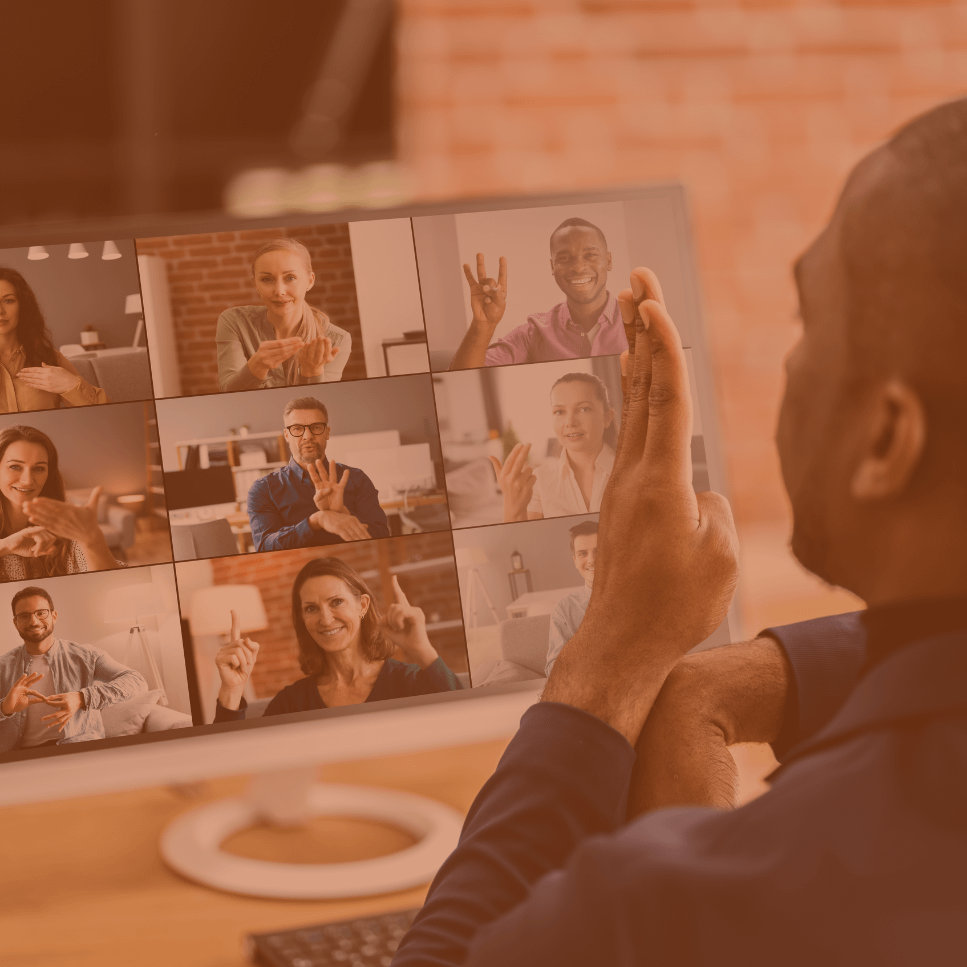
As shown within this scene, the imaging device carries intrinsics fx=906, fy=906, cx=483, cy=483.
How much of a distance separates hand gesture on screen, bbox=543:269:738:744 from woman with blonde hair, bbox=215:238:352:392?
0.24 m

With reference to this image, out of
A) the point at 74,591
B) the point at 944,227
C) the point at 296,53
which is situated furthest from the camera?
the point at 296,53

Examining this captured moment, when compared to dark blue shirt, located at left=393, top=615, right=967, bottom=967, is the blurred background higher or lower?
higher

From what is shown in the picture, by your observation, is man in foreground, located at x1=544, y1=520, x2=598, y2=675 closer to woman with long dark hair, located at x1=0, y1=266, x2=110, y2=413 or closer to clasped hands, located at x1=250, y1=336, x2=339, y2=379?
clasped hands, located at x1=250, y1=336, x2=339, y2=379

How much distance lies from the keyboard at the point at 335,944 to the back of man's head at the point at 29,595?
0.99ft

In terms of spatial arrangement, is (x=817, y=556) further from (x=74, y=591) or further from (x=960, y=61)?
(x=960, y=61)

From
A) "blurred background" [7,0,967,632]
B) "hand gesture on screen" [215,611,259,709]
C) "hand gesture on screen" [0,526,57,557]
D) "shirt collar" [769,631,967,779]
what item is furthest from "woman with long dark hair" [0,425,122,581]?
"blurred background" [7,0,967,632]

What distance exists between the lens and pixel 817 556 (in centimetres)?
42

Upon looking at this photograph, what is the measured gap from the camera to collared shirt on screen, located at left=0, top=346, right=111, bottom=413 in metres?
0.67

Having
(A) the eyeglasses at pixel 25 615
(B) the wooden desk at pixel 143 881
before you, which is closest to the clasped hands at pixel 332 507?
(A) the eyeglasses at pixel 25 615

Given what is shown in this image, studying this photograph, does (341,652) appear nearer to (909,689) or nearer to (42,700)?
(42,700)

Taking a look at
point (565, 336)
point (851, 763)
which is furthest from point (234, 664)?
point (851, 763)

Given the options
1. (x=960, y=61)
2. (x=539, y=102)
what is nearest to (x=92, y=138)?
(x=539, y=102)

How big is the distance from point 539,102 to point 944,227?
1898mm

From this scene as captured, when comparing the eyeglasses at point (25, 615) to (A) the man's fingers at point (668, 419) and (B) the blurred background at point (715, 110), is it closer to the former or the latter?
(A) the man's fingers at point (668, 419)
